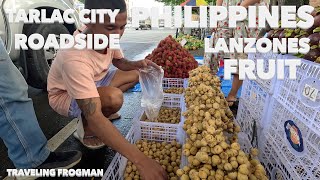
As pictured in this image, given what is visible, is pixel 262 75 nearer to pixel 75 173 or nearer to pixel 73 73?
pixel 73 73

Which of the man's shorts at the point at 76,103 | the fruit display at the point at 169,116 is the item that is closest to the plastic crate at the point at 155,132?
the fruit display at the point at 169,116

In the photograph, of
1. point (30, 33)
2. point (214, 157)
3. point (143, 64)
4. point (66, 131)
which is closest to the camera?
point (214, 157)

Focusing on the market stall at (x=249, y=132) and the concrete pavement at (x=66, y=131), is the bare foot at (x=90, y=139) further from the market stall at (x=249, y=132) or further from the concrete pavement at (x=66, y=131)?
the market stall at (x=249, y=132)

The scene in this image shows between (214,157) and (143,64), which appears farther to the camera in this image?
(143,64)

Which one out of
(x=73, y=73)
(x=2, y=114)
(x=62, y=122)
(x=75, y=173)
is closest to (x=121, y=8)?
(x=73, y=73)

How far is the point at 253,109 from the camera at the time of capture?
2.21 m

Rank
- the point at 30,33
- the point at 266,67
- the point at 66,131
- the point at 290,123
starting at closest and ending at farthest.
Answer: the point at 290,123 → the point at 266,67 → the point at 66,131 → the point at 30,33

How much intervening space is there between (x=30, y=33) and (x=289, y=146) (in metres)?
3.07

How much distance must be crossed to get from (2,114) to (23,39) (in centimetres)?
170

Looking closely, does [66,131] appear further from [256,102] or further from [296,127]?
[296,127]

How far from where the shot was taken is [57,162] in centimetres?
196

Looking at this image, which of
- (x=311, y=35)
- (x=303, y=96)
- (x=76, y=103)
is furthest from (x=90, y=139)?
(x=311, y=35)

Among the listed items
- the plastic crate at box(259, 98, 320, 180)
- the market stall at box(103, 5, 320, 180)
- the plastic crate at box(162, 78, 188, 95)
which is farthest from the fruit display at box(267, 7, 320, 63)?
the plastic crate at box(162, 78, 188, 95)

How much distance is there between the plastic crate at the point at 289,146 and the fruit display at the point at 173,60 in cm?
161
